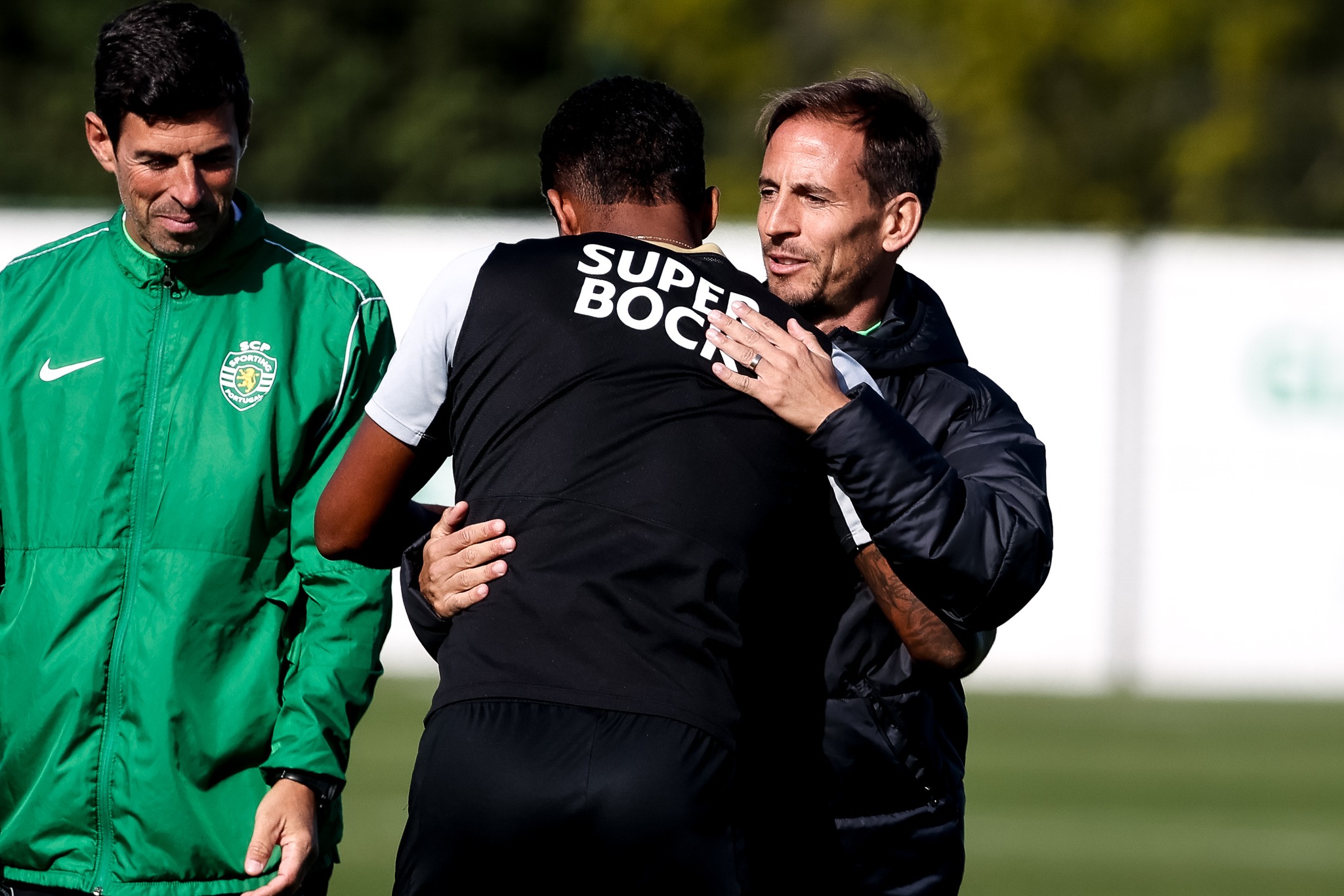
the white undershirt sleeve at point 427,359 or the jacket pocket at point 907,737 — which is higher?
the white undershirt sleeve at point 427,359

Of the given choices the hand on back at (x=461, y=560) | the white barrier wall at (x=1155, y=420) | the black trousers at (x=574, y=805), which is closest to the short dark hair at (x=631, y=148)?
the hand on back at (x=461, y=560)

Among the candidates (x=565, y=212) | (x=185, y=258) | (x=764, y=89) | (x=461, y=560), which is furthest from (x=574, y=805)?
(x=764, y=89)

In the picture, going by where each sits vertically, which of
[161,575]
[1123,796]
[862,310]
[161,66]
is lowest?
[1123,796]

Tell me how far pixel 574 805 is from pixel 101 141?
1.71 meters

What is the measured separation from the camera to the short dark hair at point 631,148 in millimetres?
Result: 3379

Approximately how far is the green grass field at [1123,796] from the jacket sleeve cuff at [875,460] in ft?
16.1

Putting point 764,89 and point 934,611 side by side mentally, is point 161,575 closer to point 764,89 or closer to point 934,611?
point 934,611

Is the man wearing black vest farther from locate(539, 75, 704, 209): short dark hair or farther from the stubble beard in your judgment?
the stubble beard

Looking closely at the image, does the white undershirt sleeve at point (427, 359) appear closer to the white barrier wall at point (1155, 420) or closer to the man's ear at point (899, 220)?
the man's ear at point (899, 220)

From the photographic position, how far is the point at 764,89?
26.0 meters

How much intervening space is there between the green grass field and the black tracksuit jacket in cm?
423

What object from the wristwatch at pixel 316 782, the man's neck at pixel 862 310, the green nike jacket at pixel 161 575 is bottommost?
the wristwatch at pixel 316 782

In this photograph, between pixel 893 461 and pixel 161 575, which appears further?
pixel 161 575

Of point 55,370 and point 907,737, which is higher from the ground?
point 55,370
